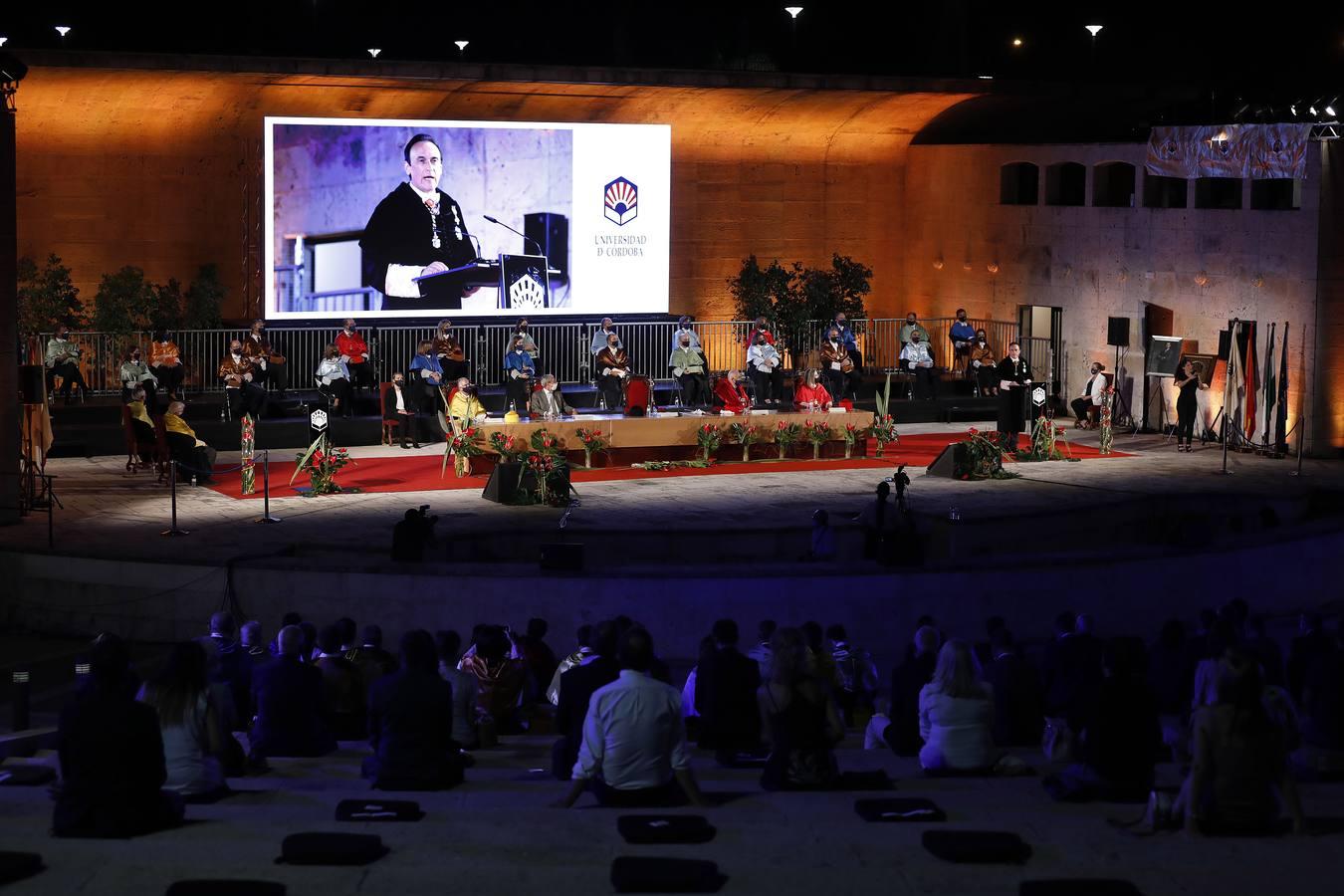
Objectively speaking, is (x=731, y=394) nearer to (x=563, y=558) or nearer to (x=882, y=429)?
(x=882, y=429)

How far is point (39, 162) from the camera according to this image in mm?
24750

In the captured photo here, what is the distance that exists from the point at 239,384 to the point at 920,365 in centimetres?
944

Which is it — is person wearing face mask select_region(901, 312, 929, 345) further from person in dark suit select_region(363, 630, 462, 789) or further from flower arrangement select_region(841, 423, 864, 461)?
person in dark suit select_region(363, 630, 462, 789)

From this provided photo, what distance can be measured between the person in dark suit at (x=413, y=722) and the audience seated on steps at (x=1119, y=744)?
8.54 ft

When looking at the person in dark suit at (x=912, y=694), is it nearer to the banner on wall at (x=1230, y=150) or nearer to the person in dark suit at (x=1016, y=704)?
the person in dark suit at (x=1016, y=704)

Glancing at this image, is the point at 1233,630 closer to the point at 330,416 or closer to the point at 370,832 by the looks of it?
the point at 370,832

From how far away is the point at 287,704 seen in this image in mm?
9023

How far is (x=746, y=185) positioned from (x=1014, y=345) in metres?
7.75

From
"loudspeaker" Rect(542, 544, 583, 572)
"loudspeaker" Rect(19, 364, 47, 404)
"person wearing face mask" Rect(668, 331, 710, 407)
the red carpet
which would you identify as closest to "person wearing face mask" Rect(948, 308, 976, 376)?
A: the red carpet

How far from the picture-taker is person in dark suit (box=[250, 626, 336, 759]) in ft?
29.5

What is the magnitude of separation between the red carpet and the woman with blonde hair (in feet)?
38.3

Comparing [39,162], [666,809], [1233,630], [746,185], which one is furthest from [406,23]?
[666,809]

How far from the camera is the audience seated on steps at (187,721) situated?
7.44 metres

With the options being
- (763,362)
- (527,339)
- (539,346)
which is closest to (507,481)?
(527,339)
